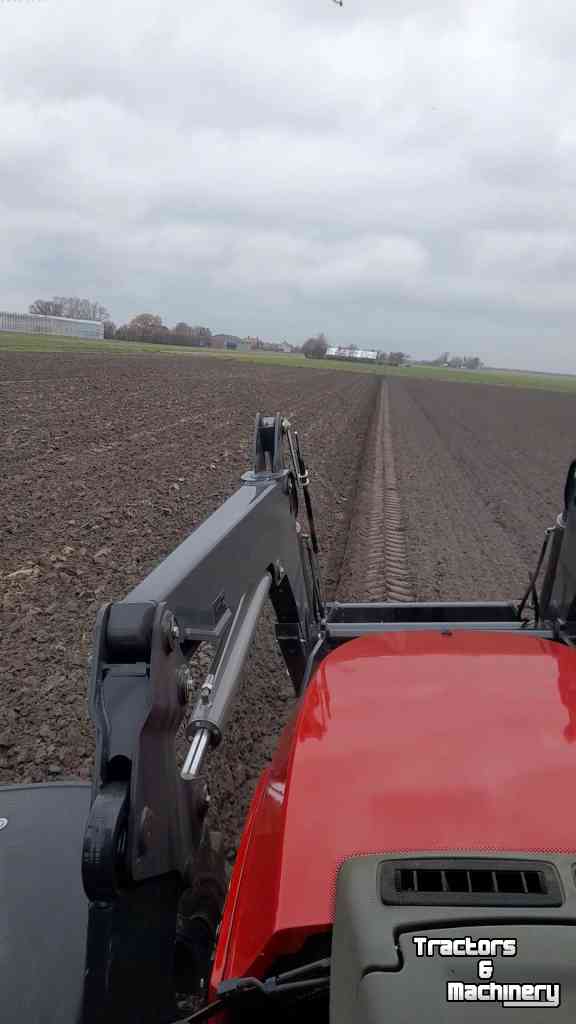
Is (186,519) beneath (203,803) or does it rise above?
beneath

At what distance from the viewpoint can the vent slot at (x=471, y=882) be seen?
1128 millimetres

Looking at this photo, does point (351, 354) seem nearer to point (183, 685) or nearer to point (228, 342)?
point (228, 342)

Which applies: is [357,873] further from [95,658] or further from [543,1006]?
[95,658]

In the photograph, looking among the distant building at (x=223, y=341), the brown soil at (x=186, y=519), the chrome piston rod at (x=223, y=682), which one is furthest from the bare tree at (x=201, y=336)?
the chrome piston rod at (x=223, y=682)

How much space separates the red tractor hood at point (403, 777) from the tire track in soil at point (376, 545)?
4890mm

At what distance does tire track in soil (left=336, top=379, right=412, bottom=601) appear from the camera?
7121 millimetres

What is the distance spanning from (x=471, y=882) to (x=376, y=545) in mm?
7587

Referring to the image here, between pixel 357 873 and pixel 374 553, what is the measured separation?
7.24m

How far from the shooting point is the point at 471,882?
1182 mm

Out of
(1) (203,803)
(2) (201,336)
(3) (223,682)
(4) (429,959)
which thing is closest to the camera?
(4) (429,959)

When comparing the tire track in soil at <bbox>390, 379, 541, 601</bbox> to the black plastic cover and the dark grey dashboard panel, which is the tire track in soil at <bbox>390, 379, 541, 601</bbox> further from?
the dark grey dashboard panel

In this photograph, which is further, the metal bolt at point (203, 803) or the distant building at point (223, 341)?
the distant building at point (223, 341)

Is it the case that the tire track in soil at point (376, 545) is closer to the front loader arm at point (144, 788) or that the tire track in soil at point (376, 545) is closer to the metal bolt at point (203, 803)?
the metal bolt at point (203, 803)

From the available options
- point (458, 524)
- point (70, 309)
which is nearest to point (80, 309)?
point (70, 309)
